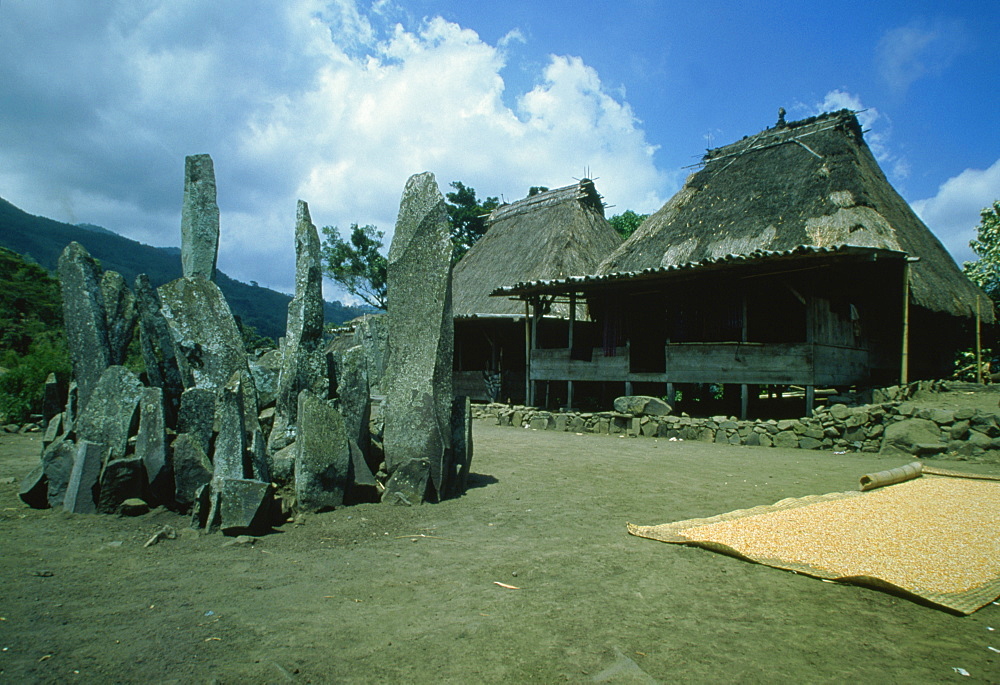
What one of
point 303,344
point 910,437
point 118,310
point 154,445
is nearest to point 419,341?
point 303,344

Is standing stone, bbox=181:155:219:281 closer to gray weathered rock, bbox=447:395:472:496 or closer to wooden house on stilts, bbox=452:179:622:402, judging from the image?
gray weathered rock, bbox=447:395:472:496

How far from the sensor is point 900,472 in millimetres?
6180

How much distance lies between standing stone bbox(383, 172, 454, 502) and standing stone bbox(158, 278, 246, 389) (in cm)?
138

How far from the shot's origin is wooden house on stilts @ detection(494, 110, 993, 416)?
10469 millimetres

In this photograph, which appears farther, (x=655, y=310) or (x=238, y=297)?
(x=238, y=297)

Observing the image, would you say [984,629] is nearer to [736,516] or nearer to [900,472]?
[736,516]

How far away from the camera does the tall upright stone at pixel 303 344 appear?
5.11 meters

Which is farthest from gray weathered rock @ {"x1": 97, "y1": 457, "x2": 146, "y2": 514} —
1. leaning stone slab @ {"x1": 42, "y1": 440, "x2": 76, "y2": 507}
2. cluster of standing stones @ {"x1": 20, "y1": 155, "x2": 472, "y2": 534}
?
leaning stone slab @ {"x1": 42, "y1": 440, "x2": 76, "y2": 507}

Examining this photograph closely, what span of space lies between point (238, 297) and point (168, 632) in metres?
72.9

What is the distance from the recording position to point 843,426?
29.8 feet

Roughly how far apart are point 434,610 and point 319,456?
6.72 ft

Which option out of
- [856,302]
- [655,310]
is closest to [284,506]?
[655,310]

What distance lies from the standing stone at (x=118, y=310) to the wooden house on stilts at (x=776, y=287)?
24.6ft

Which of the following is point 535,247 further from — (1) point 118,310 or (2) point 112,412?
(2) point 112,412
